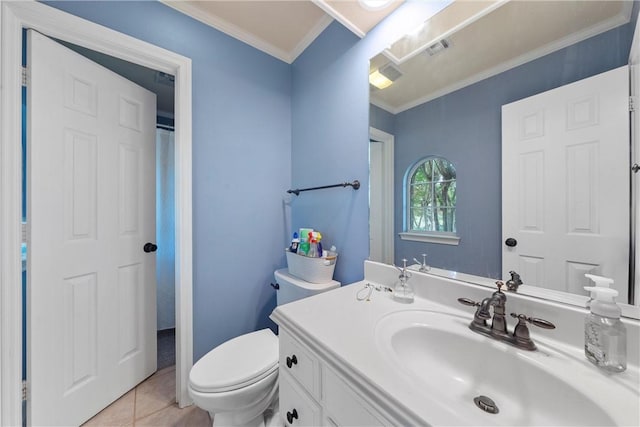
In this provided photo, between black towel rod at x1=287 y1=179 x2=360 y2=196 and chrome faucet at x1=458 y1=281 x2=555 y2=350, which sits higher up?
black towel rod at x1=287 y1=179 x2=360 y2=196

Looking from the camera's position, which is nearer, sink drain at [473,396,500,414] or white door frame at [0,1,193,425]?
sink drain at [473,396,500,414]

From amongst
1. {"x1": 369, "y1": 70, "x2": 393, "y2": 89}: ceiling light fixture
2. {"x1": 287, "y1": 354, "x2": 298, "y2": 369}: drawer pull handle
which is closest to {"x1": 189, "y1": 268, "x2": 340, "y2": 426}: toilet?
{"x1": 287, "y1": 354, "x2": 298, "y2": 369}: drawer pull handle

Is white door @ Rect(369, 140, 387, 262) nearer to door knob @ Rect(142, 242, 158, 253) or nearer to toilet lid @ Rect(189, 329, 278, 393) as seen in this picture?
toilet lid @ Rect(189, 329, 278, 393)

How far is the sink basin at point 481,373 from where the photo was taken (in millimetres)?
433

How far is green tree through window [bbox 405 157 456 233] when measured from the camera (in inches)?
34.9

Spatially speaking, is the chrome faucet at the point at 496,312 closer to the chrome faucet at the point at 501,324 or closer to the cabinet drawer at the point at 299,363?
the chrome faucet at the point at 501,324

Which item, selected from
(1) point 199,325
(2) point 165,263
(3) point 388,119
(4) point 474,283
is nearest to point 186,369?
(1) point 199,325

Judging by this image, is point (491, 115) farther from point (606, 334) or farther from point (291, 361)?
point (291, 361)

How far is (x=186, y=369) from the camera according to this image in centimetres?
130

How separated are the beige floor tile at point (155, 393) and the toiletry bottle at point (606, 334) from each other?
182cm

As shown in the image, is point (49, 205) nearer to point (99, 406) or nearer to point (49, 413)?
point (49, 413)

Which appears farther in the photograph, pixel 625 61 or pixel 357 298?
pixel 357 298

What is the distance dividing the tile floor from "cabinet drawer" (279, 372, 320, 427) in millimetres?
786

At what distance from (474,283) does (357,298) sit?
41 cm
